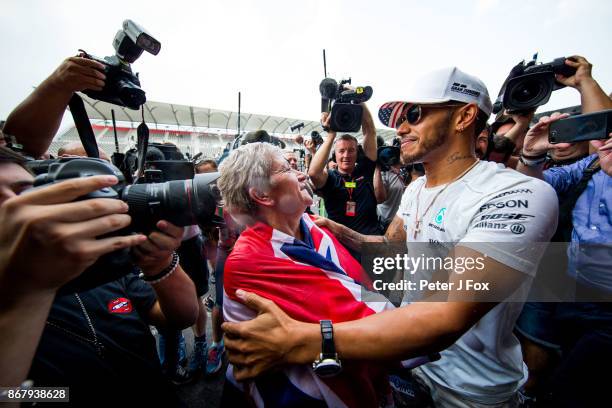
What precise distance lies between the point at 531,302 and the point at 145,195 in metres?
3.30

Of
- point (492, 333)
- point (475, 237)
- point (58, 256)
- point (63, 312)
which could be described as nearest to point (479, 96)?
point (475, 237)

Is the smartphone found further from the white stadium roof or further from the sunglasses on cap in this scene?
the white stadium roof

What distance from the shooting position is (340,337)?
959 millimetres

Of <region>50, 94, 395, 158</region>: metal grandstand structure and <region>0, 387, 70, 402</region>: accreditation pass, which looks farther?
<region>50, 94, 395, 158</region>: metal grandstand structure

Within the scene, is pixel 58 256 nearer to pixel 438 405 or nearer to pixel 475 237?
pixel 475 237

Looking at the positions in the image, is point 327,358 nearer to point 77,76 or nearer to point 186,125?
point 77,76

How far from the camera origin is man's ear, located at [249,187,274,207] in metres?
1.54

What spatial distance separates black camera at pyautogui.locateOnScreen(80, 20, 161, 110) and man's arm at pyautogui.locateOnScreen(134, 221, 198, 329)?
3.19 ft

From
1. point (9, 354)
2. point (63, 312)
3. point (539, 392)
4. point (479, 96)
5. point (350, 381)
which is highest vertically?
point (479, 96)

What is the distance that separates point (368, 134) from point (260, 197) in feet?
7.23

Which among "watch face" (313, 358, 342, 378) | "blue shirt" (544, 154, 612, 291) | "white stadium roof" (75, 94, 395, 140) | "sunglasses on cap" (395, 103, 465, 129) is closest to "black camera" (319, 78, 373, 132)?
"sunglasses on cap" (395, 103, 465, 129)

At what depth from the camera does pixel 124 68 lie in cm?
149

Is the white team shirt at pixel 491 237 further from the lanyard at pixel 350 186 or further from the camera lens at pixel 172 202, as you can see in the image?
the lanyard at pixel 350 186

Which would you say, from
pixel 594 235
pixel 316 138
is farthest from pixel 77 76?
pixel 594 235
